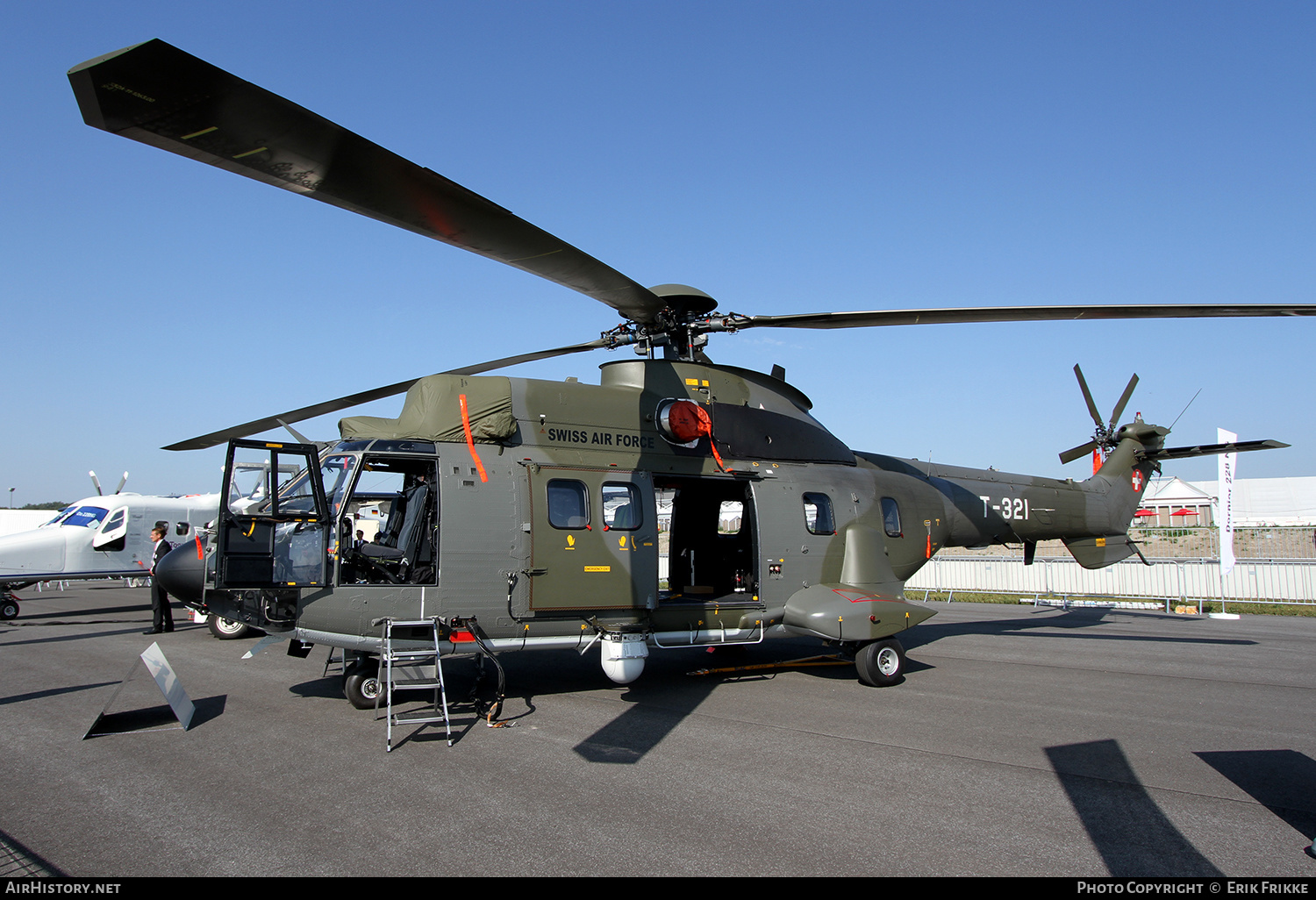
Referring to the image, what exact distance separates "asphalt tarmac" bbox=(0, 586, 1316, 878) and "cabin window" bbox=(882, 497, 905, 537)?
1.97 m

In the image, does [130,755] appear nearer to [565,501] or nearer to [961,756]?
[565,501]

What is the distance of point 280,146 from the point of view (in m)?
4.43

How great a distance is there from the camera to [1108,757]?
6.16 m

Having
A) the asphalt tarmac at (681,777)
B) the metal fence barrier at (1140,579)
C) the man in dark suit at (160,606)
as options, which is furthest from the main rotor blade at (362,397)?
the metal fence barrier at (1140,579)

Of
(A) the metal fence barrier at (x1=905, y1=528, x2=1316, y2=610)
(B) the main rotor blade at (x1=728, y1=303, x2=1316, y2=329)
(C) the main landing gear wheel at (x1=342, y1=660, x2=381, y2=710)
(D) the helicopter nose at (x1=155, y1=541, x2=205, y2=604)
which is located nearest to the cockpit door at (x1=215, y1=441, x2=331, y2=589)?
(C) the main landing gear wheel at (x1=342, y1=660, x2=381, y2=710)

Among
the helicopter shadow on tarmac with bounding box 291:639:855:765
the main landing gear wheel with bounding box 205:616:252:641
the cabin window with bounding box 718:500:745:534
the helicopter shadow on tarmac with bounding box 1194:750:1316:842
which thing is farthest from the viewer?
the main landing gear wheel with bounding box 205:616:252:641

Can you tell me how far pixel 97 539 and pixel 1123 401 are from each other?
76.8 feet

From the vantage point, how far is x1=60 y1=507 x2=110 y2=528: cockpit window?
62.8 ft

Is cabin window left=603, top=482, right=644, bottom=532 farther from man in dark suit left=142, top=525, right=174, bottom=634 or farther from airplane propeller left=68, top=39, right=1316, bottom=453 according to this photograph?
man in dark suit left=142, top=525, right=174, bottom=634

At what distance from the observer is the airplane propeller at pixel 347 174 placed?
3719mm

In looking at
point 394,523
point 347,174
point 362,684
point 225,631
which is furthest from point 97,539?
point 347,174

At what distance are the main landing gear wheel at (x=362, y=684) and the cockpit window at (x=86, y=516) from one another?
15780 millimetres

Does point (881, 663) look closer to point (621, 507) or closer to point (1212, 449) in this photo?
point (621, 507)

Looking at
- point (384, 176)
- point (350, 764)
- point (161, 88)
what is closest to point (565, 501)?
point (350, 764)
